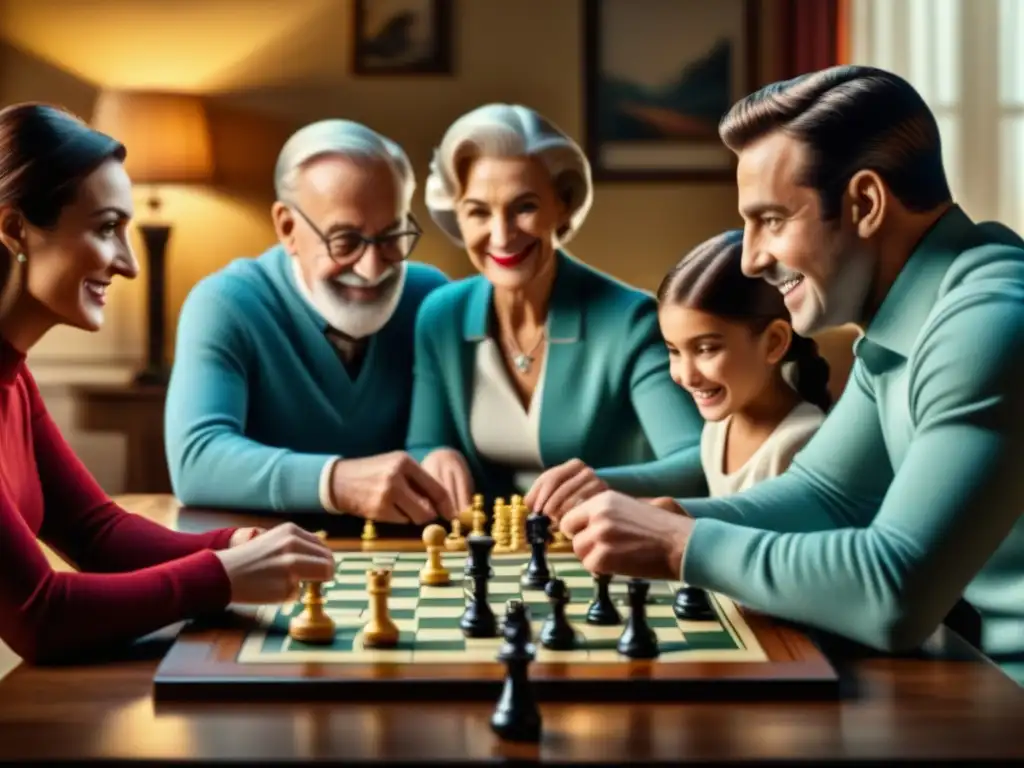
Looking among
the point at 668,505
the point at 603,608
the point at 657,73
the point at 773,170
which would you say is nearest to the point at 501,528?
the point at 668,505

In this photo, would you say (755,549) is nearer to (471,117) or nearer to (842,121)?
(842,121)

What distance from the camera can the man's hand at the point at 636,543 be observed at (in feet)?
6.05

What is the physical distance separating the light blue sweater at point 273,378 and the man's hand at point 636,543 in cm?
124

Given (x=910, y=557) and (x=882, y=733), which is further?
(x=910, y=557)

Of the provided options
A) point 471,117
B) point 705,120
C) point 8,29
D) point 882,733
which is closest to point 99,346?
point 8,29

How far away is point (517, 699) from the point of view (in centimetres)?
147

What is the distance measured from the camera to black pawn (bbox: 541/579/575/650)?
5.81ft

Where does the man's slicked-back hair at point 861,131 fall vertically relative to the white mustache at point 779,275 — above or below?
above

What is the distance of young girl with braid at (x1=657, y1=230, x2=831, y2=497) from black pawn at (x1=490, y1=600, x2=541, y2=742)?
3.75 feet

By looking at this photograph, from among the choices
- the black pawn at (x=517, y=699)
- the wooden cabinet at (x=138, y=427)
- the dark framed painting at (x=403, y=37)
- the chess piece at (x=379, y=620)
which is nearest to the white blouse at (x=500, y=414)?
the chess piece at (x=379, y=620)

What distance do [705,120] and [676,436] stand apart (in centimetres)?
295

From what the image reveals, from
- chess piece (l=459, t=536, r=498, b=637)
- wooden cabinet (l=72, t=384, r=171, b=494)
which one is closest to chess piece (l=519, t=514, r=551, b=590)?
chess piece (l=459, t=536, r=498, b=637)

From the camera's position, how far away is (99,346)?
5797 millimetres

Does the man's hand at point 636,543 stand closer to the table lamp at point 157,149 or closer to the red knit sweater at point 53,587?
the red knit sweater at point 53,587
